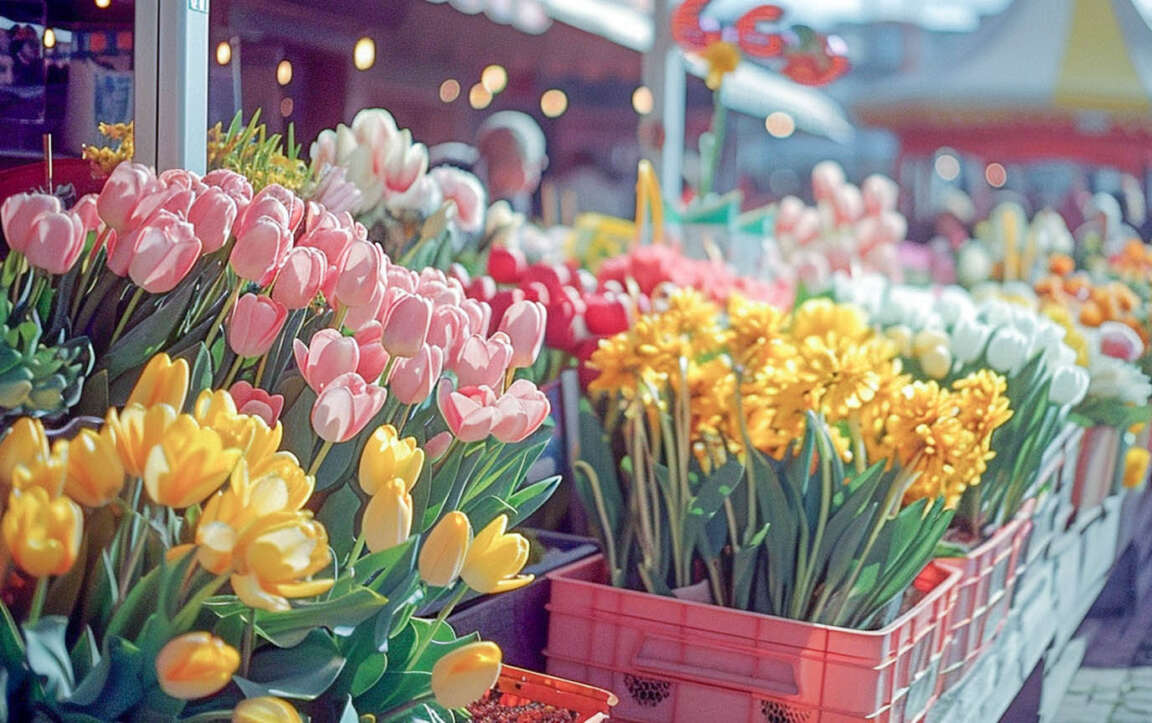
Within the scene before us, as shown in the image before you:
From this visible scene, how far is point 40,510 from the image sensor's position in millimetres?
746

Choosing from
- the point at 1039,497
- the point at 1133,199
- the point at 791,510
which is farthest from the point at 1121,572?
the point at 1133,199

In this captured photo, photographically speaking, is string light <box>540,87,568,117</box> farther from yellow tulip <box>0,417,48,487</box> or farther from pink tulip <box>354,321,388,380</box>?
yellow tulip <box>0,417,48,487</box>

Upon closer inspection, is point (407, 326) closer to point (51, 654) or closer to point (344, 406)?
point (344, 406)

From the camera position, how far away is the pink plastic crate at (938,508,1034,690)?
165 cm

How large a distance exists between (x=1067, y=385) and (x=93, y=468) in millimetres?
1602

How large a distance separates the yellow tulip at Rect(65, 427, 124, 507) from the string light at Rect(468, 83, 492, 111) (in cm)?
235

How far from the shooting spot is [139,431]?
0.77m

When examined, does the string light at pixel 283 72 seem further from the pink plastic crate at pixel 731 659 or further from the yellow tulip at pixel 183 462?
the yellow tulip at pixel 183 462

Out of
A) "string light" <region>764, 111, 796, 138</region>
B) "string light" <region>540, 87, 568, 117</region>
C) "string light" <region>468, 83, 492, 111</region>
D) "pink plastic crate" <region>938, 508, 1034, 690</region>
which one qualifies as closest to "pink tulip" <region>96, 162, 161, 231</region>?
"pink plastic crate" <region>938, 508, 1034, 690</region>

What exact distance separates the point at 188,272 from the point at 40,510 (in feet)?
0.90

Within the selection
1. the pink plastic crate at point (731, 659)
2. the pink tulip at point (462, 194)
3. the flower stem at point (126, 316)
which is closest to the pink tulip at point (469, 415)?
the flower stem at point (126, 316)

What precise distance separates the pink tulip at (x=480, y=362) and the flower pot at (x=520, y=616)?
0.41 m

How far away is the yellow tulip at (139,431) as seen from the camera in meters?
0.77

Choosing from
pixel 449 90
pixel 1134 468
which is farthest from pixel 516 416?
pixel 1134 468
